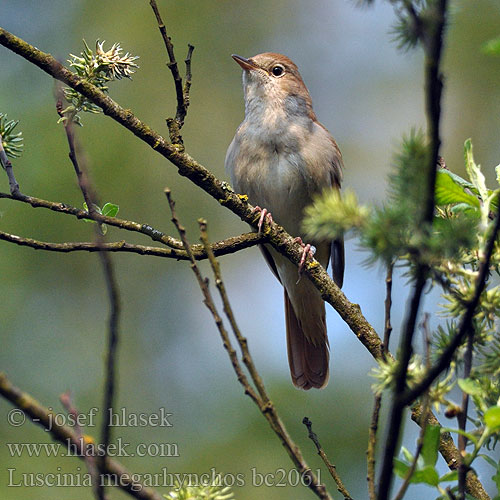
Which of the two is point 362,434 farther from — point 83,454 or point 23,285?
point 83,454

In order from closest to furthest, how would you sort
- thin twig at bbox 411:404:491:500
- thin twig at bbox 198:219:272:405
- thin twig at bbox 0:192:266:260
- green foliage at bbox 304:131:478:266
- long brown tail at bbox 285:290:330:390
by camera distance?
green foliage at bbox 304:131:478:266
thin twig at bbox 198:219:272:405
thin twig at bbox 411:404:491:500
thin twig at bbox 0:192:266:260
long brown tail at bbox 285:290:330:390

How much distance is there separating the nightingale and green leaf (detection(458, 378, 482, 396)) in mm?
2854

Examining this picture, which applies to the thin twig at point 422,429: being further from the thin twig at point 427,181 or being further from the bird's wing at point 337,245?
the bird's wing at point 337,245

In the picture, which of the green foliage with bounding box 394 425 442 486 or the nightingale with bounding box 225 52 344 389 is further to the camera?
the nightingale with bounding box 225 52 344 389

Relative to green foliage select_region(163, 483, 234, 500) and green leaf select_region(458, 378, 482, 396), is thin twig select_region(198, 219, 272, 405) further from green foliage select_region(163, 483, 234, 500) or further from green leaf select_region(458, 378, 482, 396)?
green leaf select_region(458, 378, 482, 396)

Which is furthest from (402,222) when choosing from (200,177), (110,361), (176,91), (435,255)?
(176,91)

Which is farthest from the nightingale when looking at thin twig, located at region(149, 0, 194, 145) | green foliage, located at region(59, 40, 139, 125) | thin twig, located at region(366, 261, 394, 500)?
thin twig, located at region(366, 261, 394, 500)

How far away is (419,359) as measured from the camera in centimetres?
141

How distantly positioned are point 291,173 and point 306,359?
3.70 ft

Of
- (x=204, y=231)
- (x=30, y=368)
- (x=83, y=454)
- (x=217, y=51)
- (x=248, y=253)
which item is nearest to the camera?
(x=83, y=454)

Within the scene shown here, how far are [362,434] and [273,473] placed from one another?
1049 millimetres

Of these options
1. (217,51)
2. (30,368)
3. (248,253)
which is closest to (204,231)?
(30,368)

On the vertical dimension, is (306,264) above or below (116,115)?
below

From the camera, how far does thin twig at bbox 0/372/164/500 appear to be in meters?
1.21
